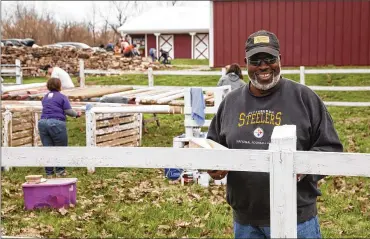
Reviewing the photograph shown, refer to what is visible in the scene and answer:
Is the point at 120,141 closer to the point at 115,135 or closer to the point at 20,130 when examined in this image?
the point at 115,135

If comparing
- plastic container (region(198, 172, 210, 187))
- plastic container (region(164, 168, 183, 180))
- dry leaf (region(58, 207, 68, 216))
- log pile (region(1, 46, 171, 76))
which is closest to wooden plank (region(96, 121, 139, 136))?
plastic container (region(164, 168, 183, 180))

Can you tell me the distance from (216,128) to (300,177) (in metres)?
0.74

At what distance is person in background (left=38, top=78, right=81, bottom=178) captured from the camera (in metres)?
9.07

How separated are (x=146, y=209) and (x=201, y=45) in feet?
131

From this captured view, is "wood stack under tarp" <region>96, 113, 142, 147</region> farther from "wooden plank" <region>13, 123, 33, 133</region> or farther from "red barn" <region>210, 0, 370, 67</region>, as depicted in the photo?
"red barn" <region>210, 0, 370, 67</region>

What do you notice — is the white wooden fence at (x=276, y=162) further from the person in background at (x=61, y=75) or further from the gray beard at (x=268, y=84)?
the person in background at (x=61, y=75)

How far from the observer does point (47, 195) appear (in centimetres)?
721

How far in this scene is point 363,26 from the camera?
2231 centimetres

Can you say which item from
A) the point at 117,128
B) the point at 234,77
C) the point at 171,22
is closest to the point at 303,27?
the point at 234,77

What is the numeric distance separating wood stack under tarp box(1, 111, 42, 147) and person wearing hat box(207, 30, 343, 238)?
7020 millimetres

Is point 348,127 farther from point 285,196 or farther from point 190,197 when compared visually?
point 285,196

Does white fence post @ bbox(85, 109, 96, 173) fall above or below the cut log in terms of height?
above

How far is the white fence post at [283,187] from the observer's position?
280 cm

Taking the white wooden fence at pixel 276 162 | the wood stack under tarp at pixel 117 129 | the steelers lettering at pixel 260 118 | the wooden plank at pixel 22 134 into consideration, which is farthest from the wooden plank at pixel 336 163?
the wooden plank at pixel 22 134
